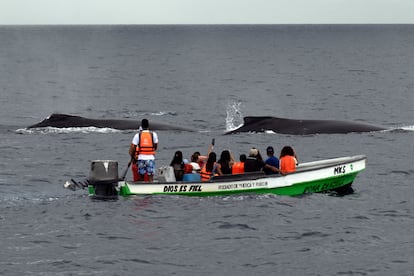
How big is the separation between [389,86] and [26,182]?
7630cm

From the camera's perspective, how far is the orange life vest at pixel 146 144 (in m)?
33.1

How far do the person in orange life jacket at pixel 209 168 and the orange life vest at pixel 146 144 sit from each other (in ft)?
6.22

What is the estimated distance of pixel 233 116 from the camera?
2921 inches

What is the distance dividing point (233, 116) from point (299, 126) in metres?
19.3

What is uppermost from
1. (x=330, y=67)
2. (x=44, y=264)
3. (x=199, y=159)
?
(x=330, y=67)

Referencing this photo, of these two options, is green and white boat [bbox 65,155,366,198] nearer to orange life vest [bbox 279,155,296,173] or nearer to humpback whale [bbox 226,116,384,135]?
orange life vest [bbox 279,155,296,173]

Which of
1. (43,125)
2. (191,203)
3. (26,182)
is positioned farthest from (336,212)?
(43,125)

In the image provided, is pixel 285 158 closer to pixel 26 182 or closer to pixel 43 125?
pixel 26 182

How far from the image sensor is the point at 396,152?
47188 mm

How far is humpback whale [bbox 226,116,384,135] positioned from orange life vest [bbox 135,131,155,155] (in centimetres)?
2151

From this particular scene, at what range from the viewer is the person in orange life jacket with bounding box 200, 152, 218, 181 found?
1305 inches

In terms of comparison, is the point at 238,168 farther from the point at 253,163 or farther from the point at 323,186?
the point at 323,186

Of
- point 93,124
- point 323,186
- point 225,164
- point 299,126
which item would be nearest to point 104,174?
point 225,164

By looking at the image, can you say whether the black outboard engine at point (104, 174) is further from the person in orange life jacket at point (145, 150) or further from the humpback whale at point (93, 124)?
the humpback whale at point (93, 124)
